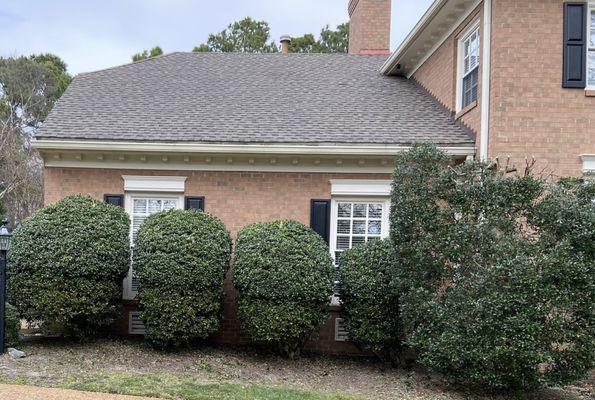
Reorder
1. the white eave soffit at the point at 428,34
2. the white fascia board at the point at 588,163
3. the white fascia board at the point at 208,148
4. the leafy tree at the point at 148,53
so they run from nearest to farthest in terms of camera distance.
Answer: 1. the white fascia board at the point at 588,163
2. the white fascia board at the point at 208,148
3. the white eave soffit at the point at 428,34
4. the leafy tree at the point at 148,53

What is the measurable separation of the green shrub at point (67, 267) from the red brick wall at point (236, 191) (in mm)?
1620

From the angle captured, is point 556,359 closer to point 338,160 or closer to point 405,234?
point 405,234

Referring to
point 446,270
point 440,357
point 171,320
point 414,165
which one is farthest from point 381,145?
point 171,320

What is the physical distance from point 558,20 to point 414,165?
11.7ft

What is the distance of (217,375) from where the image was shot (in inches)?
319

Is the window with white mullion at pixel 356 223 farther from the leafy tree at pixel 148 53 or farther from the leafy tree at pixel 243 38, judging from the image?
the leafy tree at pixel 243 38

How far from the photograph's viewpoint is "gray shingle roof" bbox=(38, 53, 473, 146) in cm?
1050

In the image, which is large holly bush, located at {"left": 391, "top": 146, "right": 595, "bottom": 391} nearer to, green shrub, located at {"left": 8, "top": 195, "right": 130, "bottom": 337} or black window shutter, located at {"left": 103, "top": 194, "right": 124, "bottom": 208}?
green shrub, located at {"left": 8, "top": 195, "right": 130, "bottom": 337}

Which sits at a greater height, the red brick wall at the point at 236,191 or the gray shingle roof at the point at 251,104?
the gray shingle roof at the point at 251,104

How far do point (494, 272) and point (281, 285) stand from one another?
299 centimetres

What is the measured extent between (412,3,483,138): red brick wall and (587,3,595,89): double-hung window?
65.2 inches

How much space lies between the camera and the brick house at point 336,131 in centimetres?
924

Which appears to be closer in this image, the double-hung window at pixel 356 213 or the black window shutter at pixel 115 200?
the double-hung window at pixel 356 213

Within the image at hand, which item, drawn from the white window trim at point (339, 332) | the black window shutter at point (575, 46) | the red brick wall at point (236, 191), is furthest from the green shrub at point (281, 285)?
the black window shutter at point (575, 46)
